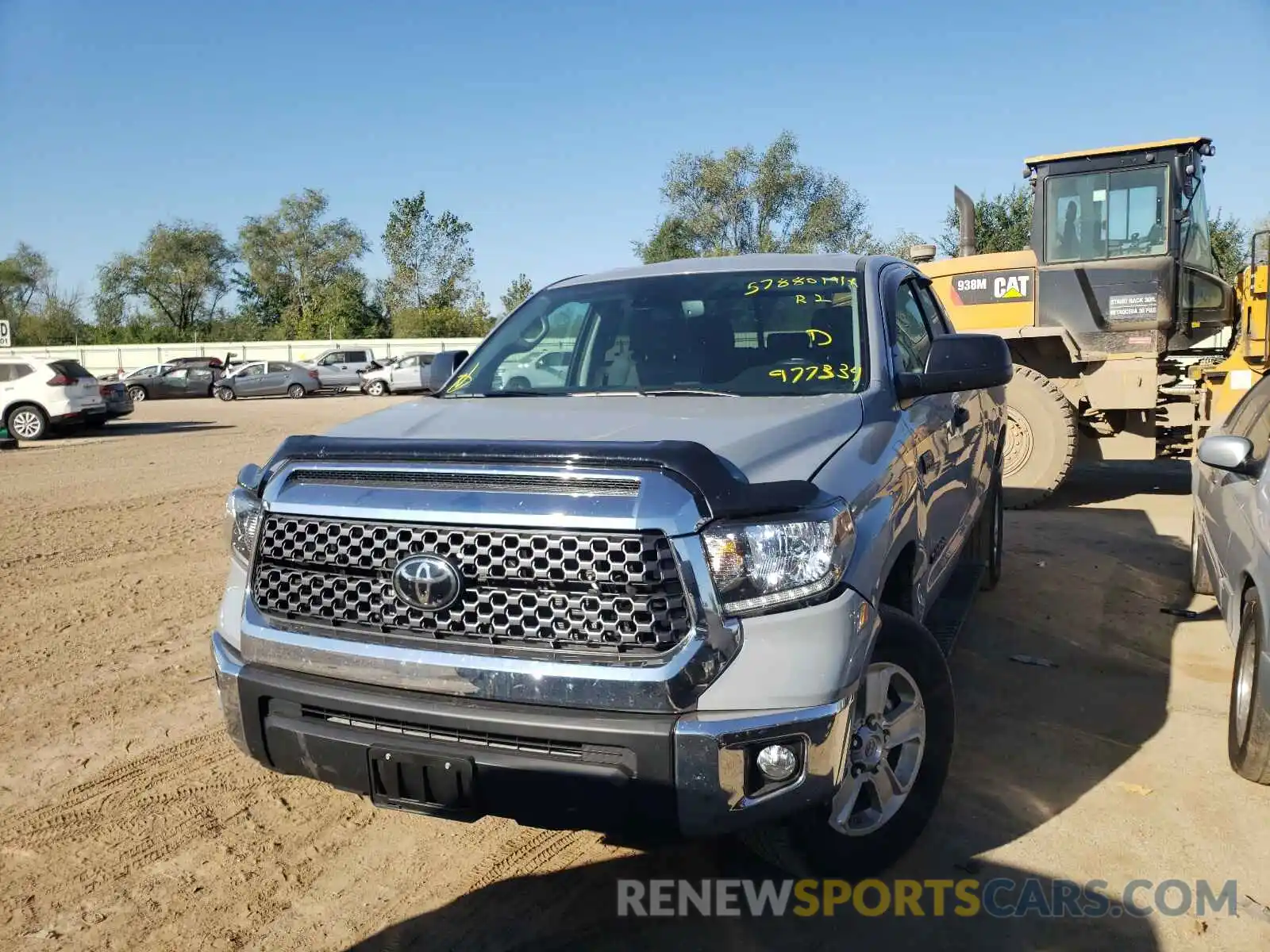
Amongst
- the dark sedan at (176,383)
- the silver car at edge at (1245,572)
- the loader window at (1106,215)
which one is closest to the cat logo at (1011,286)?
the loader window at (1106,215)

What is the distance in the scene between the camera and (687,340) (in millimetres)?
3951

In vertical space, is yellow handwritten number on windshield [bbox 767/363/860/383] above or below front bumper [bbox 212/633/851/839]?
above

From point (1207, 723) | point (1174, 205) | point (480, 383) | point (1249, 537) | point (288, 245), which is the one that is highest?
point (288, 245)

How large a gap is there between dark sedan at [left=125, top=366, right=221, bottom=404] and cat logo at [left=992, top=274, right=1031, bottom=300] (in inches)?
1333

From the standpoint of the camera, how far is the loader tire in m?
9.34

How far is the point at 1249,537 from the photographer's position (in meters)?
3.86

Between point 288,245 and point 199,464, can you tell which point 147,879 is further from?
point 288,245

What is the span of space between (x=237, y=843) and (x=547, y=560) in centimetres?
176

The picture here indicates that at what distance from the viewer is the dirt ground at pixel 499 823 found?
2.89 meters

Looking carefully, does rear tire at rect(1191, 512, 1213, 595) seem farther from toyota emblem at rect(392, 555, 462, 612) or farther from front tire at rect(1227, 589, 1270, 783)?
toyota emblem at rect(392, 555, 462, 612)

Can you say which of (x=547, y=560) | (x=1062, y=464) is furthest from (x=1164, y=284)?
(x=547, y=560)

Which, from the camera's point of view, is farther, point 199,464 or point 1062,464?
point 199,464

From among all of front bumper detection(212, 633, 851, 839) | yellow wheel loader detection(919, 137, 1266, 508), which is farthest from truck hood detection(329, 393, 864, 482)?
yellow wheel loader detection(919, 137, 1266, 508)

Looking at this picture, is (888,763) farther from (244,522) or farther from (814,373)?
(244,522)
